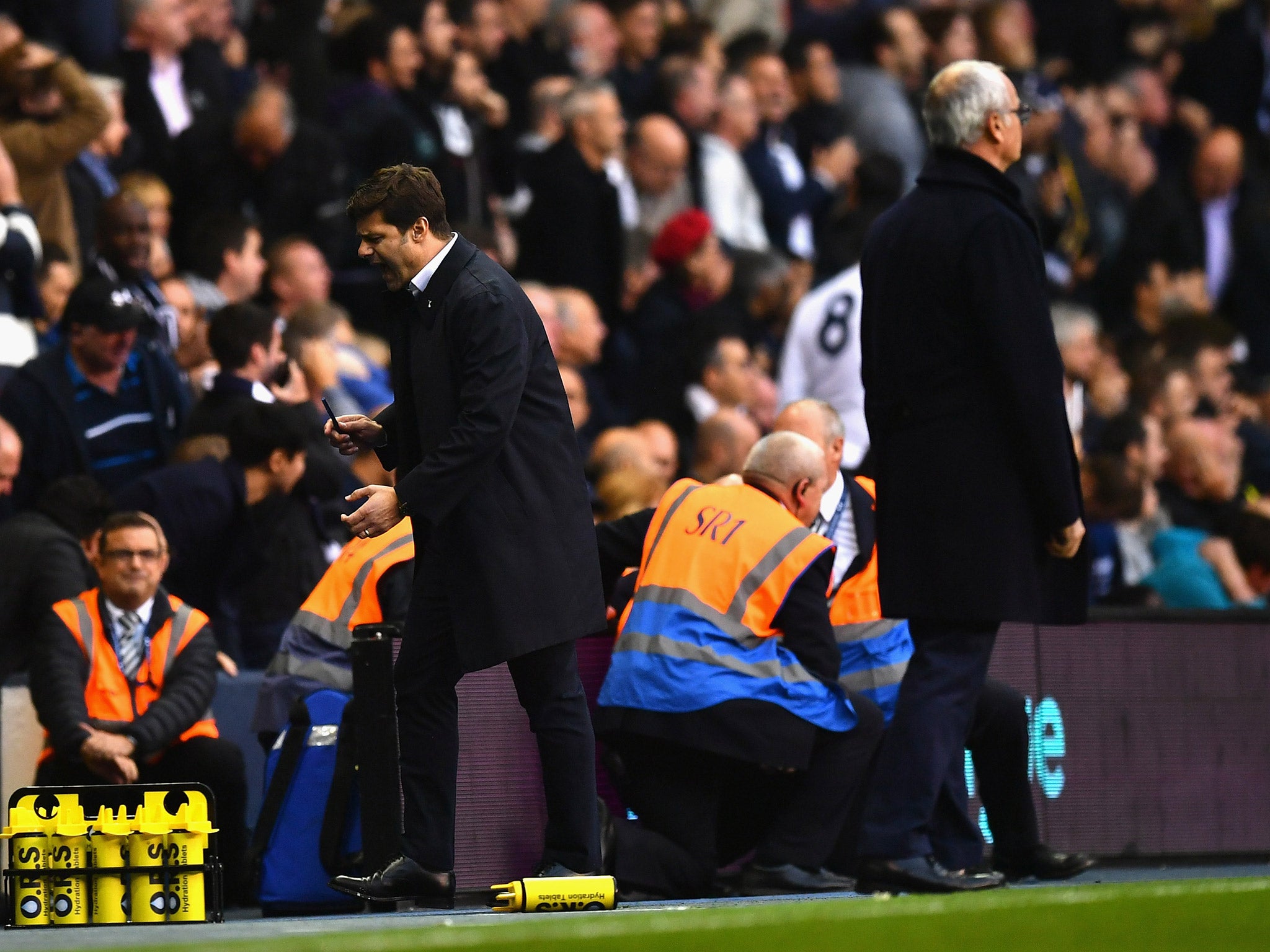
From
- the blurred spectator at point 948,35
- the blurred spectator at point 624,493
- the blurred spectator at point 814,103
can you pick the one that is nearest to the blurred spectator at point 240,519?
the blurred spectator at point 624,493

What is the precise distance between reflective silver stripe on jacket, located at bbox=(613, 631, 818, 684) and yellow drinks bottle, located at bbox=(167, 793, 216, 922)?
1.50 meters

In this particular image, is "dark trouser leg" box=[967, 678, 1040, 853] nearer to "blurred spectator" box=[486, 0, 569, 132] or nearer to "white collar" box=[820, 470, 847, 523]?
"white collar" box=[820, 470, 847, 523]

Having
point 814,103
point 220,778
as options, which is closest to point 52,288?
point 220,778

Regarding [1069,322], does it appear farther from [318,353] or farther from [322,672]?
[322,672]

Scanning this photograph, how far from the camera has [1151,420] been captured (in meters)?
12.8

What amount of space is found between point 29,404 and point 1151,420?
620cm

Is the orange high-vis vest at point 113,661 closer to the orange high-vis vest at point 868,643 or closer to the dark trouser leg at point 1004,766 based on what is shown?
the orange high-vis vest at point 868,643

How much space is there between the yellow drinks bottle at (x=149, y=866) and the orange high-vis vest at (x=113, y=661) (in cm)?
116

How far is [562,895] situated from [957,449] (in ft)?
5.40

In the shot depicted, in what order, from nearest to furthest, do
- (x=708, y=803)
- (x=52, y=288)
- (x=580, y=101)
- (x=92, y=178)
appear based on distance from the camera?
(x=708, y=803), (x=52, y=288), (x=92, y=178), (x=580, y=101)

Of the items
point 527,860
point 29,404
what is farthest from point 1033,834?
point 29,404

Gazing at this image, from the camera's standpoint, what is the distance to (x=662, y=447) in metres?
11.0

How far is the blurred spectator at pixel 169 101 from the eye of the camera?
41.0ft

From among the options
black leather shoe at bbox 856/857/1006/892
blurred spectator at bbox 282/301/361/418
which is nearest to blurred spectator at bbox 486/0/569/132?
blurred spectator at bbox 282/301/361/418
